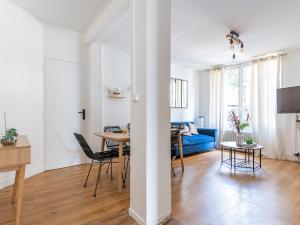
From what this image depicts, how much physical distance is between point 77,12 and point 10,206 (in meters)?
2.88

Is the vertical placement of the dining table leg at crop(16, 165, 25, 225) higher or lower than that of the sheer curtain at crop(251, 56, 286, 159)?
lower

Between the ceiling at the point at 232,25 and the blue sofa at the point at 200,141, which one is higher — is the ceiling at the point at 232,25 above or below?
above

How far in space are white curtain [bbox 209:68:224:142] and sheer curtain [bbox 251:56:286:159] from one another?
3.01 feet

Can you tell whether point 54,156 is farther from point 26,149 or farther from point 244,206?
point 244,206

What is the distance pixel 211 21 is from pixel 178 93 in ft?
9.64

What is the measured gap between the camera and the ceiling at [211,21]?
99.4 inches

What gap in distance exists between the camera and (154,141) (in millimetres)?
1769

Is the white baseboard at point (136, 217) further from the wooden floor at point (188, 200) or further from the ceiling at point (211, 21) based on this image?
the ceiling at point (211, 21)

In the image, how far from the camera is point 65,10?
2.97m

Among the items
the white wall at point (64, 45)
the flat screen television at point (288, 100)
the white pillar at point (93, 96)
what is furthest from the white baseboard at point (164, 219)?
the flat screen television at point (288, 100)

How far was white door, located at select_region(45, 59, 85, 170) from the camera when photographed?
3426 millimetres

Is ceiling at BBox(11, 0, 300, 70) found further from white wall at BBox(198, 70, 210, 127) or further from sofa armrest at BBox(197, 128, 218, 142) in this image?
sofa armrest at BBox(197, 128, 218, 142)

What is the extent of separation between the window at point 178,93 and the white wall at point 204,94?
0.68 m

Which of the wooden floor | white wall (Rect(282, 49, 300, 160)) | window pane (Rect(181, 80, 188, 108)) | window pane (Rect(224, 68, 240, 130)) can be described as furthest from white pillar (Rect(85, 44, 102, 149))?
white wall (Rect(282, 49, 300, 160))
